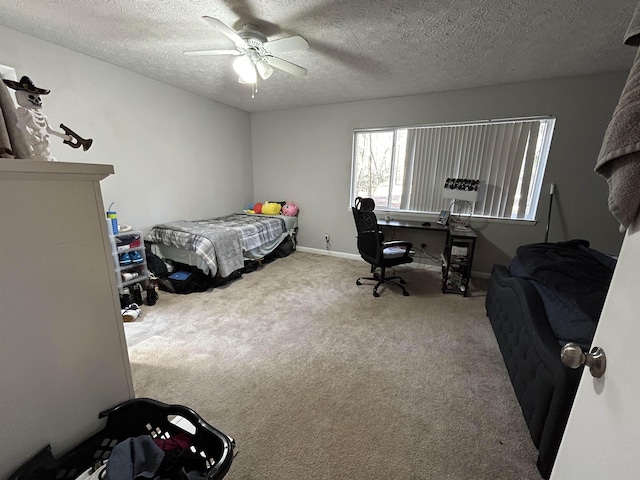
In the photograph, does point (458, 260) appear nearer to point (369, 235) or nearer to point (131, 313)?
point (369, 235)

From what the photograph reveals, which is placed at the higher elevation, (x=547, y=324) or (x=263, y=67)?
(x=263, y=67)

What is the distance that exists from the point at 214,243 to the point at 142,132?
1.62 m

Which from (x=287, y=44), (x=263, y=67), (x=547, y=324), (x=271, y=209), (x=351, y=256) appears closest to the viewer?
(x=547, y=324)

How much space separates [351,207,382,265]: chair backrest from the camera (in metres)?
2.74

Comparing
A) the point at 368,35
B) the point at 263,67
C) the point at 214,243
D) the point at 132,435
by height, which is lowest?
the point at 132,435

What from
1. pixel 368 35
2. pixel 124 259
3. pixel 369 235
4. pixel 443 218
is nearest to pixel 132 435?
pixel 124 259

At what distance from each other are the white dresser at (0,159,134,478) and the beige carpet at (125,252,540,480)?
2.62 ft

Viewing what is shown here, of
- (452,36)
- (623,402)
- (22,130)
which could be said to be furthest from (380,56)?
(623,402)

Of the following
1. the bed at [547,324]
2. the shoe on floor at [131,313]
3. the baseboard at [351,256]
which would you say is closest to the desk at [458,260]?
the baseboard at [351,256]

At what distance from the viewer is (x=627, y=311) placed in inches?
19.7

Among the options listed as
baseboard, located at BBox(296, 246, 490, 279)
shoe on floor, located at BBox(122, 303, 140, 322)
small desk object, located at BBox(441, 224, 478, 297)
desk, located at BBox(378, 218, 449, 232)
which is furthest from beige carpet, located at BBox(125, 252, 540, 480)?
desk, located at BBox(378, 218, 449, 232)

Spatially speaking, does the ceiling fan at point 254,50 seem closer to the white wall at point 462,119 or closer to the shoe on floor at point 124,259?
the white wall at point 462,119

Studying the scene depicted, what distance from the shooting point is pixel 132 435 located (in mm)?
935

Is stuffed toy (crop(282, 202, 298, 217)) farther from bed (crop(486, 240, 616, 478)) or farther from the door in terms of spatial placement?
the door
